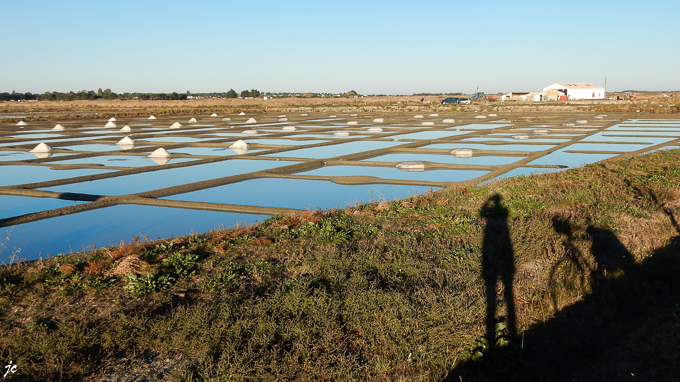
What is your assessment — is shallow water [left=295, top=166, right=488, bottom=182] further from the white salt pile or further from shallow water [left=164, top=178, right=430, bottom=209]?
the white salt pile

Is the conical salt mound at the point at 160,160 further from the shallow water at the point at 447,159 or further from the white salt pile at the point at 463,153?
the white salt pile at the point at 463,153

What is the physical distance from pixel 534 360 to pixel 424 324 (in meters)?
0.93

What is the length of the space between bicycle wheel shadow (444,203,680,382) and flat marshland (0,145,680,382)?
2 centimetres

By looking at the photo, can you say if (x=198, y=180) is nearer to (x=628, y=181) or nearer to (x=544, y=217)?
(x=544, y=217)

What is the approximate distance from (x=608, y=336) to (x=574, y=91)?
94.0 meters

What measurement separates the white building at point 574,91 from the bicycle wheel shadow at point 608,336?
266 feet

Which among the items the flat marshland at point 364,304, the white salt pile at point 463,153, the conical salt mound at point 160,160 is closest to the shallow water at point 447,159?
the white salt pile at point 463,153

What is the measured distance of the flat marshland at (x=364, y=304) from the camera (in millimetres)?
3893

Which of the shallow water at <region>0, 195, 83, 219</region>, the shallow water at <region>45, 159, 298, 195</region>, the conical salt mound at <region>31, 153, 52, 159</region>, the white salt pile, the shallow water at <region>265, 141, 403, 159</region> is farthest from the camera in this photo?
the conical salt mound at <region>31, 153, 52, 159</region>

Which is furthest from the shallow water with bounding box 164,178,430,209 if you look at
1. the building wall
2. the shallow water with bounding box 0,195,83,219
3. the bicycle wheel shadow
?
the building wall

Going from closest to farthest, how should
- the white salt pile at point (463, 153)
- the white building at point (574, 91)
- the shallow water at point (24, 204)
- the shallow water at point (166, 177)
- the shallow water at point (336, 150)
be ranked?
the shallow water at point (24, 204) < the shallow water at point (166, 177) < the white salt pile at point (463, 153) < the shallow water at point (336, 150) < the white building at point (574, 91)

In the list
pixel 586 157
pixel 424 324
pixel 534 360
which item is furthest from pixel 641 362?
pixel 586 157

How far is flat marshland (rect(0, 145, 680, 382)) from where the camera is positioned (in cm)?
389

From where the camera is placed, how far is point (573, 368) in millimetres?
4191
